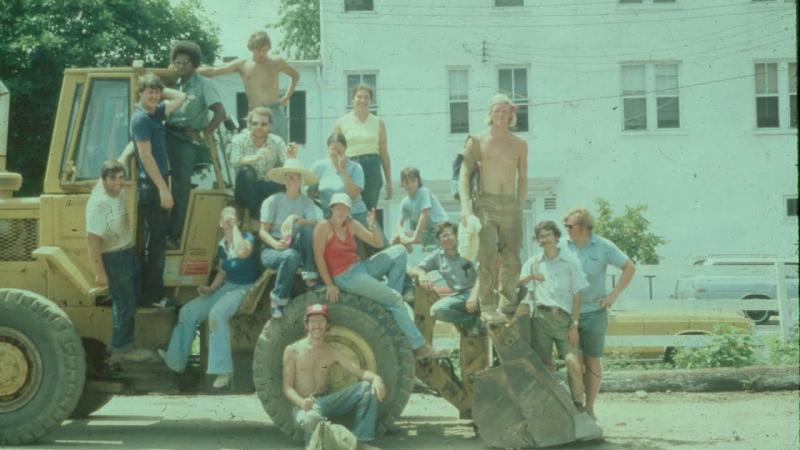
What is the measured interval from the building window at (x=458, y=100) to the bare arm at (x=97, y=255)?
66.4ft

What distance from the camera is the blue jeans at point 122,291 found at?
10.5 meters

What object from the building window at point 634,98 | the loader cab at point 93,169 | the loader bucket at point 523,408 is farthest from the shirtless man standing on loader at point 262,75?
the building window at point 634,98

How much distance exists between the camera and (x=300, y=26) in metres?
43.0

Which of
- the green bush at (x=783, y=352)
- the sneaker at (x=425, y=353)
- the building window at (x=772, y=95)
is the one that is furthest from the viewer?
the building window at (x=772, y=95)

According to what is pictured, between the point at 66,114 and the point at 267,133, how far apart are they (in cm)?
165

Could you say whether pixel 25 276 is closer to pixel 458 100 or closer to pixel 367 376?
pixel 367 376

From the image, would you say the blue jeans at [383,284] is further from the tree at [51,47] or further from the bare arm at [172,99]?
the tree at [51,47]

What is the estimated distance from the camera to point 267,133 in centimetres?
1107

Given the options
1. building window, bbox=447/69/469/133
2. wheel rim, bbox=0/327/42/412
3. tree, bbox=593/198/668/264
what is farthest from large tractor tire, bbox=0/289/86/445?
building window, bbox=447/69/469/133

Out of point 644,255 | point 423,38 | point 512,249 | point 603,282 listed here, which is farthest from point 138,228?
point 423,38

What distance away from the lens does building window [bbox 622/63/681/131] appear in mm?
30812

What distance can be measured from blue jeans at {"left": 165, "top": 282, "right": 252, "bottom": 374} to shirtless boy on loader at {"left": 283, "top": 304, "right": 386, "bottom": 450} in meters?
0.66

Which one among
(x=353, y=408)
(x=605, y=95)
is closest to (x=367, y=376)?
(x=353, y=408)

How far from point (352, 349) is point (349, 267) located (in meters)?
0.66
